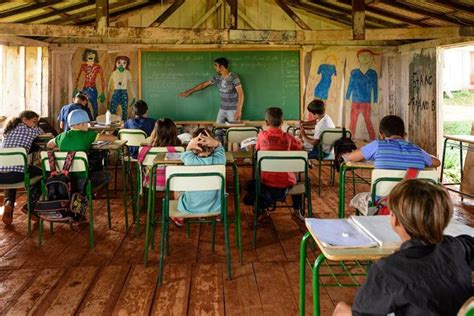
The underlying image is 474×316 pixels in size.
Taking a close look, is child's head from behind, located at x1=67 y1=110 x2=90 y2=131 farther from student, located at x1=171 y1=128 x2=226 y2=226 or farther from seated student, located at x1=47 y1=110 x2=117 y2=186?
student, located at x1=171 y1=128 x2=226 y2=226

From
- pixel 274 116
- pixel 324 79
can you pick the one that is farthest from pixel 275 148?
pixel 324 79

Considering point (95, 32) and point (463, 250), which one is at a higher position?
point (95, 32)

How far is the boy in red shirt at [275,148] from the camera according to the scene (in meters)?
3.91

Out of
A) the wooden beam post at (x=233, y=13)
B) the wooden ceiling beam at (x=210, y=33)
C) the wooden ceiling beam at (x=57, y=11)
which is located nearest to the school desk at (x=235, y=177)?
the wooden ceiling beam at (x=210, y=33)

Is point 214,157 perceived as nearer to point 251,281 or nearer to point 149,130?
point 251,281

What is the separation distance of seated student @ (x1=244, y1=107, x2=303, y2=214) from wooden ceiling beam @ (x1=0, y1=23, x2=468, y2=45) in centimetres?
198

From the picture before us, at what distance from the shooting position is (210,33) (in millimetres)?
5855

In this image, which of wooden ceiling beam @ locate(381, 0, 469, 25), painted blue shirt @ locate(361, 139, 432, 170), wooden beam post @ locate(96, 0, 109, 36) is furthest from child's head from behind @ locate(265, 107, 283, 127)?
wooden ceiling beam @ locate(381, 0, 469, 25)

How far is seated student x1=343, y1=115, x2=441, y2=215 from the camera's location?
3061mm

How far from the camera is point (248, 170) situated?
7395 mm

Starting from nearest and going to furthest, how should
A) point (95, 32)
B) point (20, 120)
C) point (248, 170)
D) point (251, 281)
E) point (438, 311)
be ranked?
point (438, 311) < point (251, 281) < point (20, 120) < point (95, 32) < point (248, 170)

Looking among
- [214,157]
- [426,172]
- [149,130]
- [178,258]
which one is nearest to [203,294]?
[178,258]

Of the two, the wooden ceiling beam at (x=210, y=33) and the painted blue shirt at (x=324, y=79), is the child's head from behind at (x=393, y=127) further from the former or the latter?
the painted blue shirt at (x=324, y=79)

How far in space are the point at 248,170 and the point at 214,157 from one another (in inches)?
161
